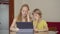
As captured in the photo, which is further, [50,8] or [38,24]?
[50,8]

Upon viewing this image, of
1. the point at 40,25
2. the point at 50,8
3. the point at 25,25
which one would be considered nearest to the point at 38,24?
the point at 40,25

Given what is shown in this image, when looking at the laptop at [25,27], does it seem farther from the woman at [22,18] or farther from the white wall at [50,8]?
the white wall at [50,8]

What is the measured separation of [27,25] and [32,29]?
62 mm

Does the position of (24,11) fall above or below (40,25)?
above

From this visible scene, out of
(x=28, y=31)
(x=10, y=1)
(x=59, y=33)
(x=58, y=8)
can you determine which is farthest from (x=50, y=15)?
(x=28, y=31)

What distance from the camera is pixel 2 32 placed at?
5.24 feet

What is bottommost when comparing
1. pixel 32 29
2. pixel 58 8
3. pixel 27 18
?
pixel 32 29

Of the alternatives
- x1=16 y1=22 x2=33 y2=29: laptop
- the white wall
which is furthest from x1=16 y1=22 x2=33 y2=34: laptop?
the white wall

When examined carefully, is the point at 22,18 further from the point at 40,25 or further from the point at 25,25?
the point at 40,25

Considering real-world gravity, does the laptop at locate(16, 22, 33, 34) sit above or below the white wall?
below

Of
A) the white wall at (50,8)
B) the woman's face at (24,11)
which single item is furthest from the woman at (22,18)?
the white wall at (50,8)

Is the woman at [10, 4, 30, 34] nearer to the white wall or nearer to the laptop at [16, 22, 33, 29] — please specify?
the laptop at [16, 22, 33, 29]

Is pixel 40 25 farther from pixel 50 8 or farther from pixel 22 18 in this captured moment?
pixel 50 8

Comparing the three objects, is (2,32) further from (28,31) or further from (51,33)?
(51,33)
